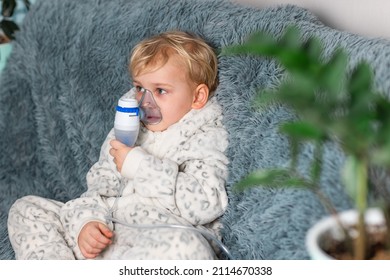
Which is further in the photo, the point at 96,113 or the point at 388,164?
the point at 96,113

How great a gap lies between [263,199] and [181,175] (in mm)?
165

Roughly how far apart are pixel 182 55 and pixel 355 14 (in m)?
0.33

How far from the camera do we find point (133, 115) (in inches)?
49.8

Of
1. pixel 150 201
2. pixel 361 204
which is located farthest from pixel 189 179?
pixel 361 204

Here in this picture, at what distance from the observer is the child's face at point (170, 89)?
50.7 inches

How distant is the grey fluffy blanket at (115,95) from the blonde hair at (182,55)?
3 centimetres

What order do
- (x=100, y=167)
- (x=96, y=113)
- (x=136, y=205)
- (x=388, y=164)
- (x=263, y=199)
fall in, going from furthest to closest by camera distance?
(x=96, y=113) < (x=100, y=167) < (x=136, y=205) < (x=263, y=199) < (x=388, y=164)

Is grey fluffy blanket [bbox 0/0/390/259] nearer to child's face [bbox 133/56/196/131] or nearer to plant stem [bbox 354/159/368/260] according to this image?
child's face [bbox 133/56/196/131]

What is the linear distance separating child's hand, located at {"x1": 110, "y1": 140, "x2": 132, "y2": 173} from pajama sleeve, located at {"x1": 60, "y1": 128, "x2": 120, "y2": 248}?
72mm

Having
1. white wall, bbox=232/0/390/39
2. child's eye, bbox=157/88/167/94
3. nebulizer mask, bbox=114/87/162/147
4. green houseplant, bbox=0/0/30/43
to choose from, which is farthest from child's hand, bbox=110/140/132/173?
green houseplant, bbox=0/0/30/43

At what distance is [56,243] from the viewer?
1.29 m

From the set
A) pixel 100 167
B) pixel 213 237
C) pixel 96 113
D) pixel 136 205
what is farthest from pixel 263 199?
pixel 96 113

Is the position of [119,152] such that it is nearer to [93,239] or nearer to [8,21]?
[93,239]

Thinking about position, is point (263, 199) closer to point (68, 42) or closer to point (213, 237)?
point (213, 237)
